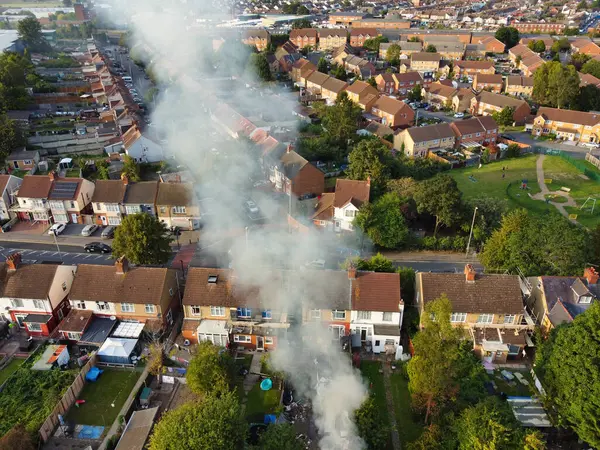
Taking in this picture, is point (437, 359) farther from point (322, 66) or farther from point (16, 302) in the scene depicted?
point (322, 66)

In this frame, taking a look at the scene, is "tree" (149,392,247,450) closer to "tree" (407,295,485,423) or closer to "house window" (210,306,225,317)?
"tree" (407,295,485,423)

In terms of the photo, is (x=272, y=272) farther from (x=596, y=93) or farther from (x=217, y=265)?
(x=596, y=93)

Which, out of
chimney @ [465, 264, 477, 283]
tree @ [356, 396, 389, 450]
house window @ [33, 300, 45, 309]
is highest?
chimney @ [465, 264, 477, 283]

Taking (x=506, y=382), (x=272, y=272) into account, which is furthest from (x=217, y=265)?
(x=506, y=382)

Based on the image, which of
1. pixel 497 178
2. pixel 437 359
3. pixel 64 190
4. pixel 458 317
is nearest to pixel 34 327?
pixel 64 190

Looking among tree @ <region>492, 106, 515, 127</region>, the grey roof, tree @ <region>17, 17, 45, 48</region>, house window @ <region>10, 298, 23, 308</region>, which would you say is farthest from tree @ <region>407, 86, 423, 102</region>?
tree @ <region>17, 17, 45, 48</region>

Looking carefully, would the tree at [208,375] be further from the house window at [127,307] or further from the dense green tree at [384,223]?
the dense green tree at [384,223]
